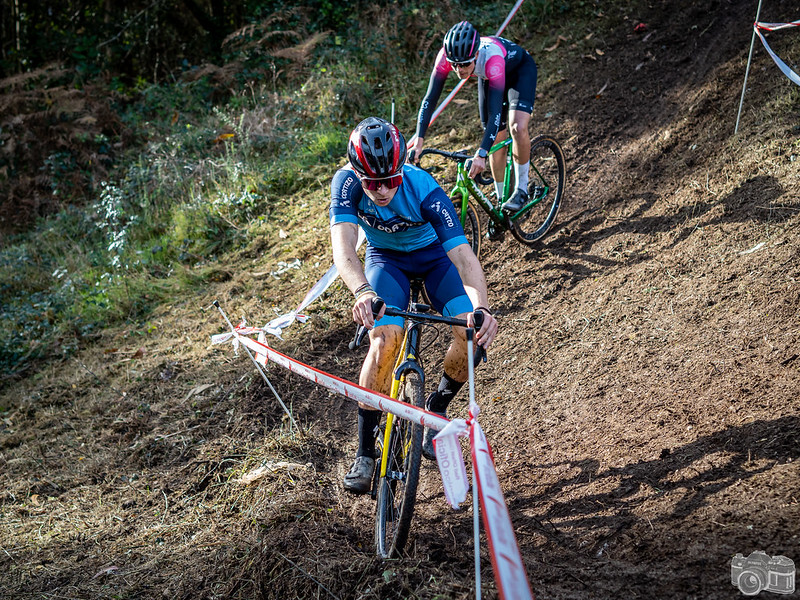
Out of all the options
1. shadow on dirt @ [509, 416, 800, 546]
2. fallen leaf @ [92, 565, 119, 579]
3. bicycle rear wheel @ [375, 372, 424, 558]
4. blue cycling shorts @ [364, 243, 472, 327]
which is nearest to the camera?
bicycle rear wheel @ [375, 372, 424, 558]

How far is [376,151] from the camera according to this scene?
380 cm

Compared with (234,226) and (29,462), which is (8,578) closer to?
(29,462)

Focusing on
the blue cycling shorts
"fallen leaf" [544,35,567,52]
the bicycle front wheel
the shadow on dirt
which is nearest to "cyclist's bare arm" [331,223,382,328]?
the blue cycling shorts

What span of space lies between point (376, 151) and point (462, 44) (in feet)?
8.98

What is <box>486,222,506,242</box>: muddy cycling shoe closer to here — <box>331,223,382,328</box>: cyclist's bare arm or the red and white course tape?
<box>331,223,382,328</box>: cyclist's bare arm

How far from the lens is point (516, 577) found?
2389 millimetres

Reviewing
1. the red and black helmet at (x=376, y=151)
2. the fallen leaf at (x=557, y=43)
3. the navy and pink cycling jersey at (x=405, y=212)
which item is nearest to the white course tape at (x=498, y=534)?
the navy and pink cycling jersey at (x=405, y=212)

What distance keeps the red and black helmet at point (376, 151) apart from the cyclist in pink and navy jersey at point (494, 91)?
2.28 meters

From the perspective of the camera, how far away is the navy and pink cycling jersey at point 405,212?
412cm

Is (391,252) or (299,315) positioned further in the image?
(299,315)

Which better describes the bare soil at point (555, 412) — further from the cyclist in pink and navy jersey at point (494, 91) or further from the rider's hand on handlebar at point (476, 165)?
the rider's hand on handlebar at point (476, 165)

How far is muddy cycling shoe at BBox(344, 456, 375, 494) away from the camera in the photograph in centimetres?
380

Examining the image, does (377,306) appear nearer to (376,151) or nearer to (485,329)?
(485,329)

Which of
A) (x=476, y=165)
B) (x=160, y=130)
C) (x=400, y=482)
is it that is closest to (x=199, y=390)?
Answer: (x=400, y=482)
